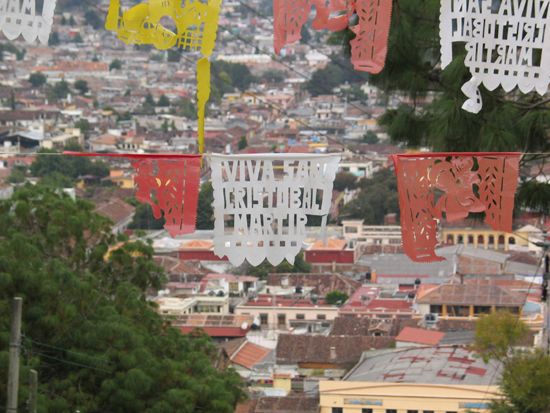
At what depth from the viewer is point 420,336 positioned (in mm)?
21469

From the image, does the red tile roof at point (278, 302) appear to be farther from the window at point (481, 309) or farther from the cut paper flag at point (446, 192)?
the cut paper flag at point (446, 192)

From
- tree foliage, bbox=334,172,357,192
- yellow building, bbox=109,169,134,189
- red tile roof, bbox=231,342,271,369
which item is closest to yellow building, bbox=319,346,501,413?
red tile roof, bbox=231,342,271,369

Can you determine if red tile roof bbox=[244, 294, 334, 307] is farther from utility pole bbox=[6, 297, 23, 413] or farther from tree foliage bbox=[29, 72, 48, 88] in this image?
tree foliage bbox=[29, 72, 48, 88]

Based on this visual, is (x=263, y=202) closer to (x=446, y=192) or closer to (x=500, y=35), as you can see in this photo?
(x=446, y=192)

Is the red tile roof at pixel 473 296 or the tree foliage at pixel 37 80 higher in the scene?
the tree foliage at pixel 37 80

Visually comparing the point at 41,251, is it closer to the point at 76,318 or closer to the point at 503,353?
the point at 76,318

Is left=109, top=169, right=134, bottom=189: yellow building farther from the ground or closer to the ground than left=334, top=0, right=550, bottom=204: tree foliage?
closer to the ground

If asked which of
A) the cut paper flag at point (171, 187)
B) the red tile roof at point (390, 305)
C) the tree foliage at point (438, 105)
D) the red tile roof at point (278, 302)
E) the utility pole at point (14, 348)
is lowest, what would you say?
the red tile roof at point (278, 302)

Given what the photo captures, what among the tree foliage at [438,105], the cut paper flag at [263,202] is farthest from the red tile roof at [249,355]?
the cut paper flag at [263,202]

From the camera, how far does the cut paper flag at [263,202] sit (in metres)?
5.30

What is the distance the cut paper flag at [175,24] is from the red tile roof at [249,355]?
54.7 feet

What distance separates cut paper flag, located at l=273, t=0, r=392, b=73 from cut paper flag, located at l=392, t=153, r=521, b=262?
0.34 m

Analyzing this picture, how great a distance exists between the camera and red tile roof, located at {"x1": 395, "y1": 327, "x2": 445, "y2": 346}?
824 inches

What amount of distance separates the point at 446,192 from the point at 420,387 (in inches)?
466
